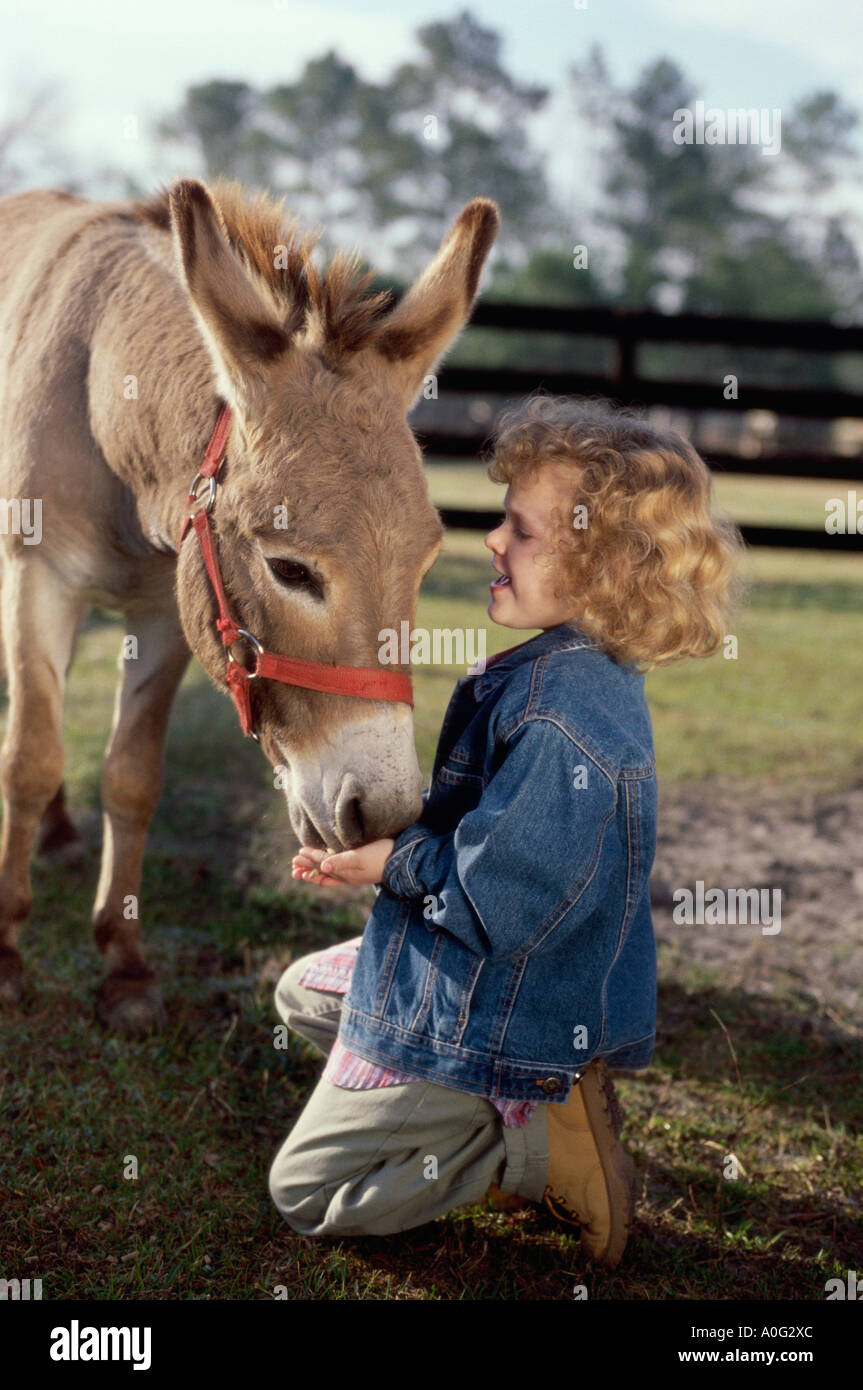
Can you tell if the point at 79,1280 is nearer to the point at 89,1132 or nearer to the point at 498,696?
the point at 89,1132

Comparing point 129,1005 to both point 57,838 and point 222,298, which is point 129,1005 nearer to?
point 57,838

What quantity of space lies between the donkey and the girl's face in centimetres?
17

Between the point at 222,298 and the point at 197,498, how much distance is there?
428 millimetres

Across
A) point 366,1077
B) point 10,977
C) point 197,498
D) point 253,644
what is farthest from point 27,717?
point 366,1077

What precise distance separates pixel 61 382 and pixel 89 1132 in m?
1.95

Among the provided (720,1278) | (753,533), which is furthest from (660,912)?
(753,533)

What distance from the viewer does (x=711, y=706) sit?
7.00 metres

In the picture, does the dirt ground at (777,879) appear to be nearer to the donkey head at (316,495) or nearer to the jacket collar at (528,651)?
the jacket collar at (528,651)

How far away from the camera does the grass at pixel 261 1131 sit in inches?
91.1

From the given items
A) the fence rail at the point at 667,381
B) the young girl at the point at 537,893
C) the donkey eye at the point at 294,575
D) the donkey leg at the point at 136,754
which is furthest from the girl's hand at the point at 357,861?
the fence rail at the point at 667,381

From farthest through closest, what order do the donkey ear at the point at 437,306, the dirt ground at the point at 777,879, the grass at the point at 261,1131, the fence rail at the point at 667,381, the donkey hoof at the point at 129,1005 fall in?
the fence rail at the point at 667,381
the dirt ground at the point at 777,879
the donkey hoof at the point at 129,1005
the donkey ear at the point at 437,306
the grass at the point at 261,1131

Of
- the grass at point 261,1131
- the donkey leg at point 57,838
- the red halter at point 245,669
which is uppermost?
the red halter at point 245,669

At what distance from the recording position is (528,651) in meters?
2.36
